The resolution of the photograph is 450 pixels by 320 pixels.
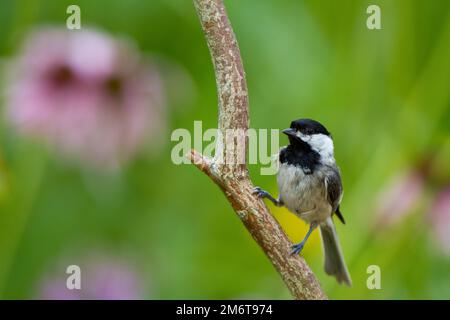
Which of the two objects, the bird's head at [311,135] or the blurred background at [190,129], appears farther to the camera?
the blurred background at [190,129]

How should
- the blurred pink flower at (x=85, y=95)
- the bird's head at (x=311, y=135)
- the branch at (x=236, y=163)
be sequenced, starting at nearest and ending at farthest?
the branch at (x=236, y=163) < the bird's head at (x=311, y=135) < the blurred pink flower at (x=85, y=95)

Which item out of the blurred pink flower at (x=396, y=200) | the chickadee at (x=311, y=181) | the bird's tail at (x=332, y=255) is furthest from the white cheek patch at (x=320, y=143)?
the blurred pink flower at (x=396, y=200)

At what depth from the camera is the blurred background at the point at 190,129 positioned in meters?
1.53

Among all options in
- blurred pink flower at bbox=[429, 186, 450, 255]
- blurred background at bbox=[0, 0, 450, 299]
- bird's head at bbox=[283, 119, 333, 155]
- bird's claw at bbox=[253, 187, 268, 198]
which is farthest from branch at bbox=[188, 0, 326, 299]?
blurred pink flower at bbox=[429, 186, 450, 255]

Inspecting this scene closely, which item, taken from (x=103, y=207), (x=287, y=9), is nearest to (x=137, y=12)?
(x=287, y=9)

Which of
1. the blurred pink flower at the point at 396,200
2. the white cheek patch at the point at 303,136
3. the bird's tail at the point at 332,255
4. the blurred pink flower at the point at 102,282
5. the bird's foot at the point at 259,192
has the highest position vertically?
the white cheek patch at the point at 303,136

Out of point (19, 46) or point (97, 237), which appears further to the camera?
point (97, 237)

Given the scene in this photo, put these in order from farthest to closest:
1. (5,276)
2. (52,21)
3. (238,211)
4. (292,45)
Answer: (52,21) → (292,45) → (5,276) → (238,211)

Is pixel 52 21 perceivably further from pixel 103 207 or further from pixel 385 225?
pixel 385 225

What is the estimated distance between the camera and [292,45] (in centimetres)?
161

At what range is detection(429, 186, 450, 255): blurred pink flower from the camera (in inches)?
63.1

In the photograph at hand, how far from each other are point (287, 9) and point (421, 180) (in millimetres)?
476

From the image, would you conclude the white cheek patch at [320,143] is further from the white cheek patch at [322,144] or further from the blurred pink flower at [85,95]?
the blurred pink flower at [85,95]

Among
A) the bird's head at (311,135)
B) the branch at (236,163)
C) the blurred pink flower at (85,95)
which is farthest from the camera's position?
the blurred pink flower at (85,95)
